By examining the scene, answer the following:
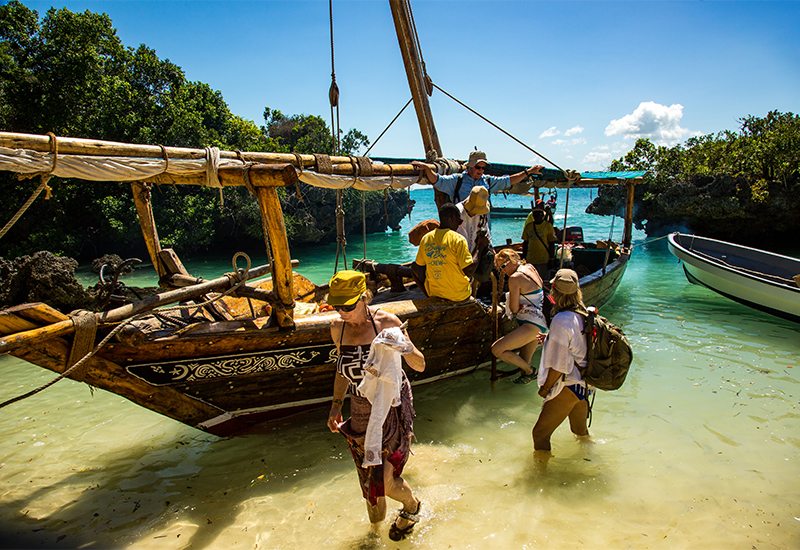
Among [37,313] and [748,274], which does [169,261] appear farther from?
[748,274]

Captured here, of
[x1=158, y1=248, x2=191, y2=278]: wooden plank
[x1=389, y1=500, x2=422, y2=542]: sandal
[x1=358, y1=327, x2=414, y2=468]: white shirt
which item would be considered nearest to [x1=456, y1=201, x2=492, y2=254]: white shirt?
[x1=358, y1=327, x2=414, y2=468]: white shirt

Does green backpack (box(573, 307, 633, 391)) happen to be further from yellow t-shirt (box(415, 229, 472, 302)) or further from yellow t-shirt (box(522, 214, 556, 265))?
yellow t-shirt (box(522, 214, 556, 265))

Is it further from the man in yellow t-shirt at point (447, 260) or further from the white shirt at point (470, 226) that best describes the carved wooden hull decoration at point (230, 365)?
the white shirt at point (470, 226)

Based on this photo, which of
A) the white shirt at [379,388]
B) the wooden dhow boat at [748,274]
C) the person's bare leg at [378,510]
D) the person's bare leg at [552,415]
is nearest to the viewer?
the white shirt at [379,388]

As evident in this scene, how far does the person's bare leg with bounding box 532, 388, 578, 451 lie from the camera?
318cm

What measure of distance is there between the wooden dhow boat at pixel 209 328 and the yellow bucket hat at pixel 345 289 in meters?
1.35

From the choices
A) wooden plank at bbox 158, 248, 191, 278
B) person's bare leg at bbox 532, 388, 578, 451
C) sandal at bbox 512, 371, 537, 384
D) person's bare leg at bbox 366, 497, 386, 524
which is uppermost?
wooden plank at bbox 158, 248, 191, 278

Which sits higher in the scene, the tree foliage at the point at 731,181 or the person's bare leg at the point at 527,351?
the tree foliage at the point at 731,181

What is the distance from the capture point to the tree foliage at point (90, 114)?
15.3 metres

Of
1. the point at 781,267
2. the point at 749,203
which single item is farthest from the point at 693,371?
the point at 749,203

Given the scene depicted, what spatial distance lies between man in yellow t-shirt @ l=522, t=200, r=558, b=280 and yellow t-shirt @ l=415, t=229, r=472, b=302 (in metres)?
3.50

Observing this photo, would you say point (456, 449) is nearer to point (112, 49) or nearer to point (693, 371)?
point (693, 371)

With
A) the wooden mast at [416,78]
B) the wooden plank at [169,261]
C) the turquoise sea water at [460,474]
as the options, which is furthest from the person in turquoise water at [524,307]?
the wooden plank at [169,261]

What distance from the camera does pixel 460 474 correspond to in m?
3.48
